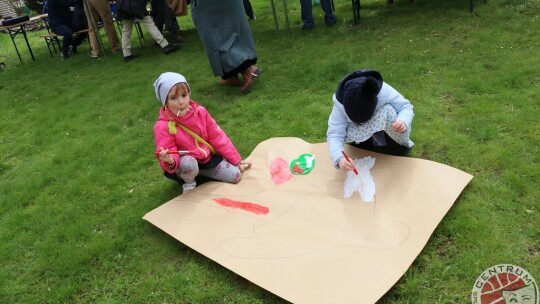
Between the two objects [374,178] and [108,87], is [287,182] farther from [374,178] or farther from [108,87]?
[108,87]

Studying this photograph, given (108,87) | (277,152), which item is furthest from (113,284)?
(108,87)

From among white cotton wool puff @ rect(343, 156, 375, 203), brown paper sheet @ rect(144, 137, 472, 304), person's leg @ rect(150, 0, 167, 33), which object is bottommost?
brown paper sheet @ rect(144, 137, 472, 304)

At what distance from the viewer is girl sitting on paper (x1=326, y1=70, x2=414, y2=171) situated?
7.46ft

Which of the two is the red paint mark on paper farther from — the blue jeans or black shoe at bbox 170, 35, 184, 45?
black shoe at bbox 170, 35, 184, 45

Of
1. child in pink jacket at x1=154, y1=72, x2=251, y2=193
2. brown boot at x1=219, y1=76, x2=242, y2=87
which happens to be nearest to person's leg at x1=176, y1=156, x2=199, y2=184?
child in pink jacket at x1=154, y1=72, x2=251, y2=193

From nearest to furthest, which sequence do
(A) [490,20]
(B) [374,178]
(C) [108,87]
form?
1. (B) [374,178]
2. (A) [490,20]
3. (C) [108,87]

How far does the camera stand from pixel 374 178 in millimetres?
2426

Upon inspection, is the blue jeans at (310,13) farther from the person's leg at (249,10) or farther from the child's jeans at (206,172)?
the child's jeans at (206,172)

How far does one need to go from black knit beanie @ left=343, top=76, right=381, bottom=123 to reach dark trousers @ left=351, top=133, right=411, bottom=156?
0.35 m

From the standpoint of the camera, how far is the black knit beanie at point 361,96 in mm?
2227

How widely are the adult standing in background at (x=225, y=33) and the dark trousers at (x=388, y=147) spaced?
193cm

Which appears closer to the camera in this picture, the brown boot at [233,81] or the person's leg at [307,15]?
the brown boot at [233,81]

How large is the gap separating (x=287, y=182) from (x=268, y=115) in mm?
1231

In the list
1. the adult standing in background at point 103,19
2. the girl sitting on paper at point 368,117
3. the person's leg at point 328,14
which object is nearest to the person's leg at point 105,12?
the adult standing in background at point 103,19
